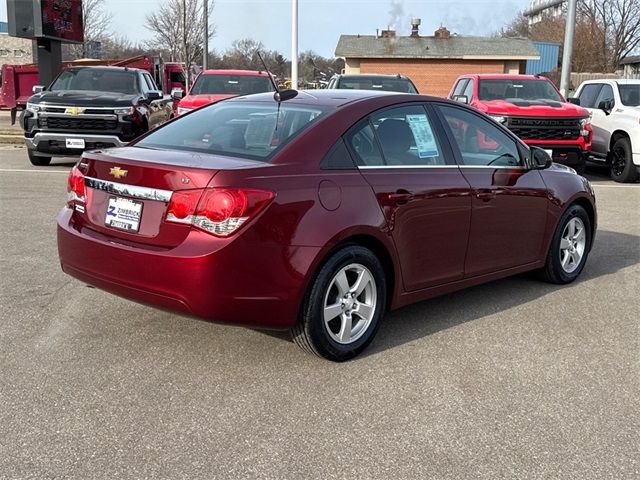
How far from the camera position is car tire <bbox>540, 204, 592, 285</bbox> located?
5848mm

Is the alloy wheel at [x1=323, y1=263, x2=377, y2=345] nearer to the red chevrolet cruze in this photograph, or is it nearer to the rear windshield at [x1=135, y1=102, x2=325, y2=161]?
the red chevrolet cruze

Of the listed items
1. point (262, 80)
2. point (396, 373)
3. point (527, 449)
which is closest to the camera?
point (527, 449)

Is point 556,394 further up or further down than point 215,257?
further down

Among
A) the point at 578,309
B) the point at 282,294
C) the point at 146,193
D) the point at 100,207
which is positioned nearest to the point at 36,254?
the point at 100,207

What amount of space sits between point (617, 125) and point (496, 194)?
953 centimetres

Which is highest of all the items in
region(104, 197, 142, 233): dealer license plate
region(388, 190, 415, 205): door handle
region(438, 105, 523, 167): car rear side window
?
region(438, 105, 523, 167): car rear side window

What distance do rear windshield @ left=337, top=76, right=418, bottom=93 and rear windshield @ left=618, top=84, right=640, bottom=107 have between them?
4096 mm

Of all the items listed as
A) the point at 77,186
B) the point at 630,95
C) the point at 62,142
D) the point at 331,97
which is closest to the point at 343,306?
the point at 331,97

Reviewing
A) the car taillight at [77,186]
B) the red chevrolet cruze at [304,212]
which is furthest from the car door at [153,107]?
the car taillight at [77,186]

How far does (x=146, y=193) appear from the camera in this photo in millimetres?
3787

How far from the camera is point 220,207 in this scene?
3.58m

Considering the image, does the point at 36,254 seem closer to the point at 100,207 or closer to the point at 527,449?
the point at 100,207

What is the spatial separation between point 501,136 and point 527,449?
2878mm

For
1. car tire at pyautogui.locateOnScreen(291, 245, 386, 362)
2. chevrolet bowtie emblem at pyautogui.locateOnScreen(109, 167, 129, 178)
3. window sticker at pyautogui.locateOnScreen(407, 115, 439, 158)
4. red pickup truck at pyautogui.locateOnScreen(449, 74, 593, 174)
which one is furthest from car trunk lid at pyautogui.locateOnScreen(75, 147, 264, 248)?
red pickup truck at pyautogui.locateOnScreen(449, 74, 593, 174)
